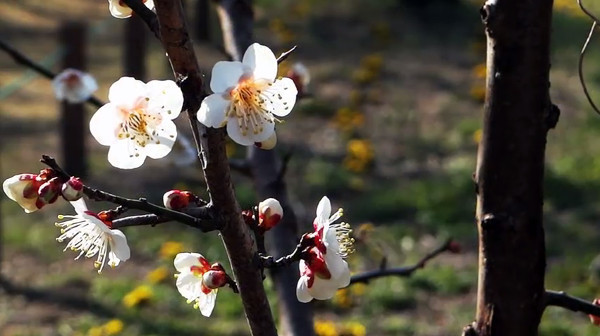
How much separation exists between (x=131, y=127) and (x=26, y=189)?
14cm

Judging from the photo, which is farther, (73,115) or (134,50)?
(134,50)

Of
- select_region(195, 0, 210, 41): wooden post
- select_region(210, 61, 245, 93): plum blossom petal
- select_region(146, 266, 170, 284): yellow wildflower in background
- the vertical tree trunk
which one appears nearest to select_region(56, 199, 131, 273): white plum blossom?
select_region(210, 61, 245, 93): plum blossom petal

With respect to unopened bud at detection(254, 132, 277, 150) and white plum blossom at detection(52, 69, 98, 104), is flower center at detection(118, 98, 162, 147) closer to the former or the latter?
unopened bud at detection(254, 132, 277, 150)

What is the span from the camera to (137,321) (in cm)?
446

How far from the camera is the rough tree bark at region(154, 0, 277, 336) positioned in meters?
1.04

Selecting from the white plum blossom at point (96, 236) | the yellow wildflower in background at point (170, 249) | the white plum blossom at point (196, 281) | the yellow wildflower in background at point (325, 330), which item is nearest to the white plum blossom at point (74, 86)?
the yellow wildflower in background at point (325, 330)

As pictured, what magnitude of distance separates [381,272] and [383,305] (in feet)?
8.40

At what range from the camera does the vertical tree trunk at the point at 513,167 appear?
1322mm

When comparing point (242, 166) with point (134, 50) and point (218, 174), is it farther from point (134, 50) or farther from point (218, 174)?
point (134, 50)

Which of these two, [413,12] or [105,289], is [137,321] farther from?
[413,12]

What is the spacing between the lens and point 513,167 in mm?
1355

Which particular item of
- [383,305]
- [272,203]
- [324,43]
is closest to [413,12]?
[324,43]

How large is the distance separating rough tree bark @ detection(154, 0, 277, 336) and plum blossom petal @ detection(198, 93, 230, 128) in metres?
0.02

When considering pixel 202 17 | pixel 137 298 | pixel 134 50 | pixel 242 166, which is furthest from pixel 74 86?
pixel 202 17
